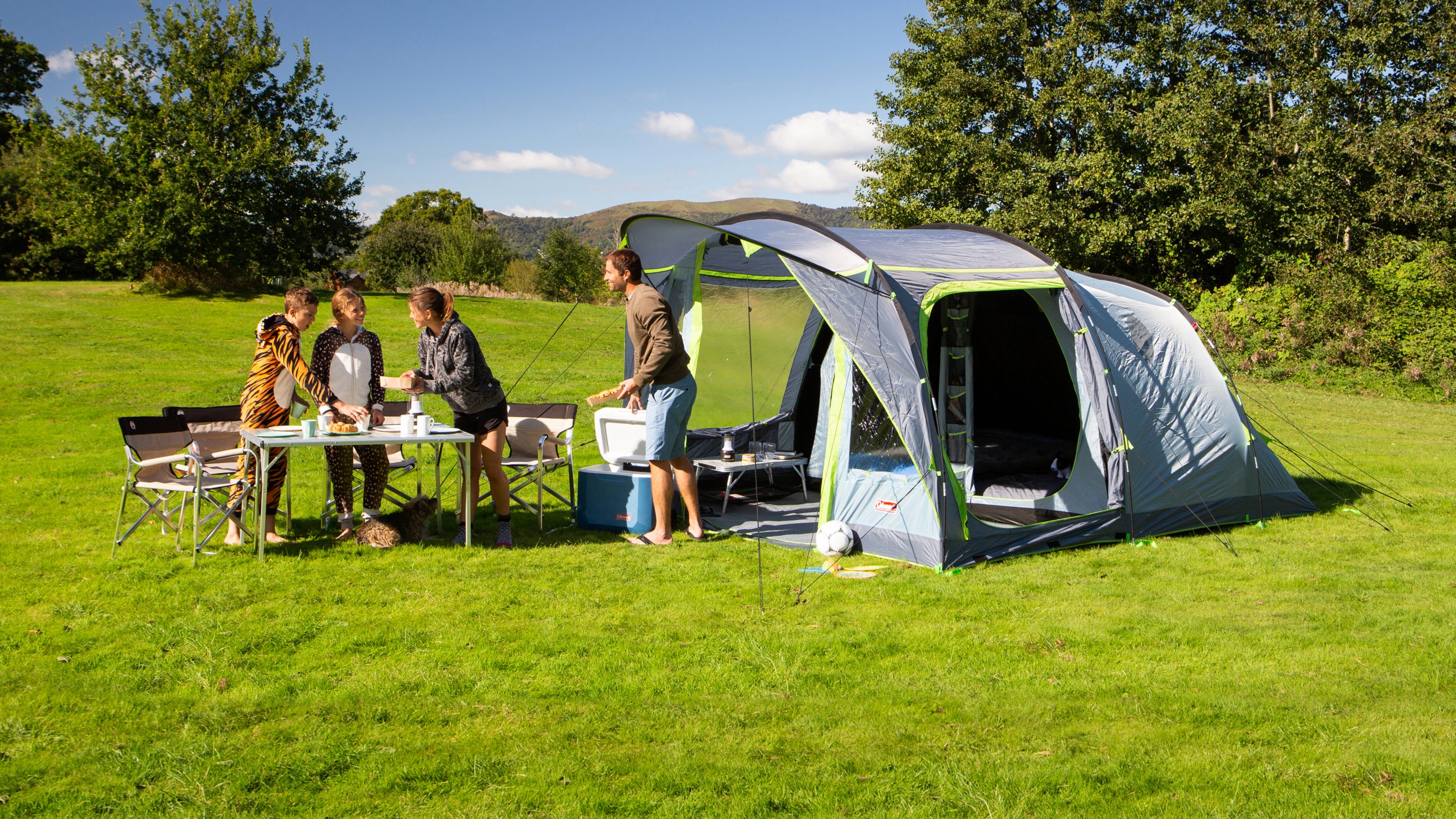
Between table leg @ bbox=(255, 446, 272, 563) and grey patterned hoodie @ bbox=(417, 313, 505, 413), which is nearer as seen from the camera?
table leg @ bbox=(255, 446, 272, 563)

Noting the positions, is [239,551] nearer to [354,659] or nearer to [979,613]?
[354,659]

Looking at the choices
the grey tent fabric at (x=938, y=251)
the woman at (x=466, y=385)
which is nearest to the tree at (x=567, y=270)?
the grey tent fabric at (x=938, y=251)

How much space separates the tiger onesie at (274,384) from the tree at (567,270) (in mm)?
26872

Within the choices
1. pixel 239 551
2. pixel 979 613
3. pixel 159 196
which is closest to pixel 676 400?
pixel 979 613

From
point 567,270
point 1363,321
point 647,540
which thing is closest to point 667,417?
point 647,540

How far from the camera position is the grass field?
293 cm

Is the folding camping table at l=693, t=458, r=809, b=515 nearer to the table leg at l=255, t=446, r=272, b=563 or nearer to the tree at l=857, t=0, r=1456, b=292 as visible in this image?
the table leg at l=255, t=446, r=272, b=563

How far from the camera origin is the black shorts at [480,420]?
557cm

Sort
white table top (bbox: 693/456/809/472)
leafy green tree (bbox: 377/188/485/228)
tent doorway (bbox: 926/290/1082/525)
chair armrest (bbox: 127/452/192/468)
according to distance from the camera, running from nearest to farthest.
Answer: chair armrest (bbox: 127/452/192/468)
white table top (bbox: 693/456/809/472)
tent doorway (bbox: 926/290/1082/525)
leafy green tree (bbox: 377/188/485/228)

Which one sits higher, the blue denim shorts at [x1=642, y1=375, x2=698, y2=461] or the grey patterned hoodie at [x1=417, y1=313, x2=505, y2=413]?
Answer: the grey patterned hoodie at [x1=417, y1=313, x2=505, y2=413]

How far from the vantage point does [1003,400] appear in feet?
26.5

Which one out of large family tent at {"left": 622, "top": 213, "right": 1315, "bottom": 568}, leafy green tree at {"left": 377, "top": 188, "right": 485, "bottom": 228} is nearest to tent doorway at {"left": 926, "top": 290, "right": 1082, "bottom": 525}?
large family tent at {"left": 622, "top": 213, "right": 1315, "bottom": 568}

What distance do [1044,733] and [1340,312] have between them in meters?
15.5

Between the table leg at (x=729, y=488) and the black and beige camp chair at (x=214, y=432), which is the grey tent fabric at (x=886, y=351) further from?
the black and beige camp chair at (x=214, y=432)
